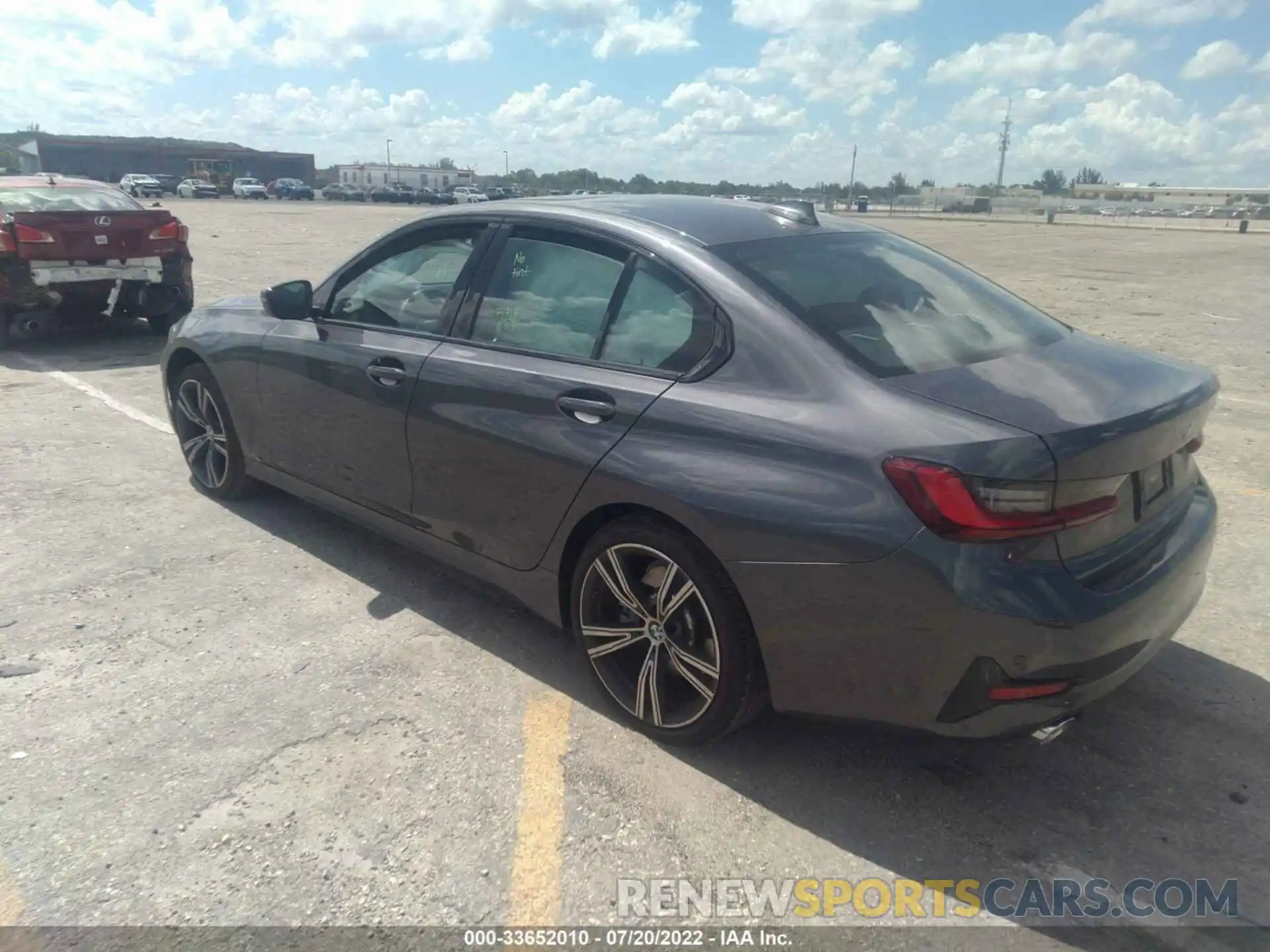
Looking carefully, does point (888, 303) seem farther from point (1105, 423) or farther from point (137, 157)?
point (137, 157)

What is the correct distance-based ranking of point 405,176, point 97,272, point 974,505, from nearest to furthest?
point 974,505
point 97,272
point 405,176

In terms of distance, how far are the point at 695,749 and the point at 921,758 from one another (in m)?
0.72

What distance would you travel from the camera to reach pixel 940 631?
2305 millimetres

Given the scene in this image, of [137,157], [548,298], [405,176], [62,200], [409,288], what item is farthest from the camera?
[405,176]

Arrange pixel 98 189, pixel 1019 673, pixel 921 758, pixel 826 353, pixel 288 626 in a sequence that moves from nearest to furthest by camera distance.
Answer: pixel 1019 673
pixel 826 353
pixel 921 758
pixel 288 626
pixel 98 189

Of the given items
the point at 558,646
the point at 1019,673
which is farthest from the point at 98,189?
the point at 1019,673

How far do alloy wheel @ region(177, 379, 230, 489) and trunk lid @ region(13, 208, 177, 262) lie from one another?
468 centimetres

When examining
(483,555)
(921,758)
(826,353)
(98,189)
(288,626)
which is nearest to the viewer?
(826,353)

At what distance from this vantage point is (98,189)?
9.47 m

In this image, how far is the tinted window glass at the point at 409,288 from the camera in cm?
366

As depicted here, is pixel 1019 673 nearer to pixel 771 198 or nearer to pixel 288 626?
pixel 771 198

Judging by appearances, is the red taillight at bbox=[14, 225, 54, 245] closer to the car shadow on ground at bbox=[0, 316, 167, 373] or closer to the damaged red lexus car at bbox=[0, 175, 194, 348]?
the damaged red lexus car at bbox=[0, 175, 194, 348]

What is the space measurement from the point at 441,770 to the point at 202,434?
306 cm

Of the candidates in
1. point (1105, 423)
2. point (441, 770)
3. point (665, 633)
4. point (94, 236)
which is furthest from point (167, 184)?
point (1105, 423)
